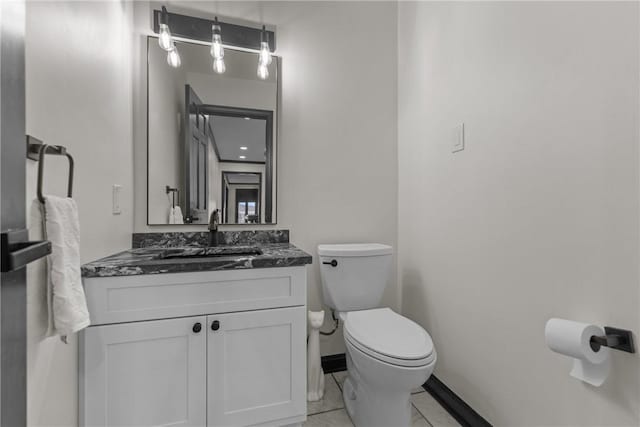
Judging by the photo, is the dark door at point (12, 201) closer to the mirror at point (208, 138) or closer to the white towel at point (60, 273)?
the white towel at point (60, 273)

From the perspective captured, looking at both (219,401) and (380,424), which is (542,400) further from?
(219,401)

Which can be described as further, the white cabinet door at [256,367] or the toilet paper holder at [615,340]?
the white cabinet door at [256,367]

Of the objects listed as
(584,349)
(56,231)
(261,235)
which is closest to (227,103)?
(261,235)

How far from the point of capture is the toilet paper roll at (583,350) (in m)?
0.85

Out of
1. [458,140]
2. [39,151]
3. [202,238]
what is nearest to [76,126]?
[39,151]

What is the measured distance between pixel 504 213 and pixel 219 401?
1.39 meters

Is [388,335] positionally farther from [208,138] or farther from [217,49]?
[217,49]

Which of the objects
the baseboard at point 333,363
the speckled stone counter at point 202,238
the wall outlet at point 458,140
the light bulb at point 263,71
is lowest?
the baseboard at point 333,363

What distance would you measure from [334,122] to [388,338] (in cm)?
130

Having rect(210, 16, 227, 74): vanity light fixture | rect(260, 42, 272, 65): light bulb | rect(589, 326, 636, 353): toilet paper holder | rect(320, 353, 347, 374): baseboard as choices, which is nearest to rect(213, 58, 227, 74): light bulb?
rect(210, 16, 227, 74): vanity light fixture

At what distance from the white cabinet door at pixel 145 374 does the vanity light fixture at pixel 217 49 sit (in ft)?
4.51

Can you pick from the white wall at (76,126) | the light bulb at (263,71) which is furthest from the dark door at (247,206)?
the light bulb at (263,71)

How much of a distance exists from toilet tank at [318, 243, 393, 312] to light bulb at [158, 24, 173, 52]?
1.38 metres

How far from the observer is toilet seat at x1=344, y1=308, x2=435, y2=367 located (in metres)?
1.17
